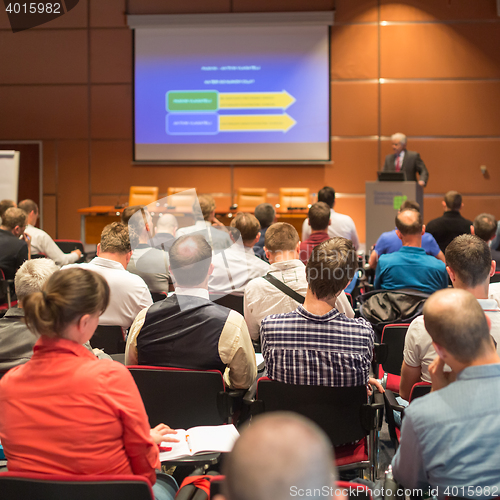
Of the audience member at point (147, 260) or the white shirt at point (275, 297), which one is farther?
the audience member at point (147, 260)

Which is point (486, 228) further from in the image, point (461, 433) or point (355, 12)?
point (355, 12)

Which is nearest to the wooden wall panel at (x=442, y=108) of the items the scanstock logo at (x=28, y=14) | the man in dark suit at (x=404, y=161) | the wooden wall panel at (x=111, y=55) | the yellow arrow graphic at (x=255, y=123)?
the man in dark suit at (x=404, y=161)

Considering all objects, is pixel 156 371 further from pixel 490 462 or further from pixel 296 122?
pixel 296 122

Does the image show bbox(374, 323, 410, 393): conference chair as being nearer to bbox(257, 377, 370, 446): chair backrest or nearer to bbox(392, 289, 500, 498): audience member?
bbox(257, 377, 370, 446): chair backrest

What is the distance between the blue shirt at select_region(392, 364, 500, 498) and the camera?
A: 1.27 metres

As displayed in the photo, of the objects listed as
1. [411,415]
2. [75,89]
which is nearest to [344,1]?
[75,89]

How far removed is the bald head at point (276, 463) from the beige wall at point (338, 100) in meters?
8.87

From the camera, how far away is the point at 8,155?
29.0 feet

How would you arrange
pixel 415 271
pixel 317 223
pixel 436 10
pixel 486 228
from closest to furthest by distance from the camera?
1. pixel 415 271
2. pixel 486 228
3. pixel 317 223
4. pixel 436 10

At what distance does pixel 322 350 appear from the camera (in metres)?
1.98

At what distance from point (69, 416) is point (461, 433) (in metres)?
1.00

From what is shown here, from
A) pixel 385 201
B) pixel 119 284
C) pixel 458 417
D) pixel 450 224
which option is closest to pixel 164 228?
pixel 119 284

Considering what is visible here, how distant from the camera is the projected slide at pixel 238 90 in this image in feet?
29.9

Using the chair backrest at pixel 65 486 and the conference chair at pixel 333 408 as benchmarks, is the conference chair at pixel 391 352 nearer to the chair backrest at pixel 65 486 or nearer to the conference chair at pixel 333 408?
the conference chair at pixel 333 408
